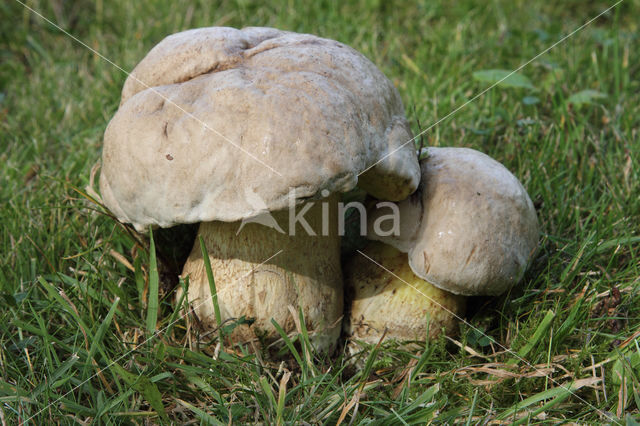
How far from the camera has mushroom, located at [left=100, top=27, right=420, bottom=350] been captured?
1.32 metres

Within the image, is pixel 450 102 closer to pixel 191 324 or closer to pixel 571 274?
pixel 571 274

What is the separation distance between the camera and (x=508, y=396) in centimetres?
158

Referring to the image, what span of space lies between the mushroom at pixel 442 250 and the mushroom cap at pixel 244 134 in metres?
0.14

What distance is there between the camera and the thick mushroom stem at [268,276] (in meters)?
1.67

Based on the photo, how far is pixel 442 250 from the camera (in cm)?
158

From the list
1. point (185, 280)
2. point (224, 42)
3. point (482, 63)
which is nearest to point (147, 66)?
point (224, 42)

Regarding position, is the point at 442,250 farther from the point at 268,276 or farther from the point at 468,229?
the point at 268,276

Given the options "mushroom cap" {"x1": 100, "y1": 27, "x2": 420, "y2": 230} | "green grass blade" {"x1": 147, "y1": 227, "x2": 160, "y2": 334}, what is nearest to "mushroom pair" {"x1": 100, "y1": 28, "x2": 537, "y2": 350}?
"mushroom cap" {"x1": 100, "y1": 27, "x2": 420, "y2": 230}

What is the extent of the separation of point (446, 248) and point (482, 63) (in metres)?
1.95

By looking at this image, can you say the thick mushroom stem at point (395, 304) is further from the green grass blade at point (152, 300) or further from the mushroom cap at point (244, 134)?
the green grass blade at point (152, 300)

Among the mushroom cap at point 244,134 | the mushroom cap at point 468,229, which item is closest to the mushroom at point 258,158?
the mushroom cap at point 244,134

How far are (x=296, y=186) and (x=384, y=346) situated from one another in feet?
2.32

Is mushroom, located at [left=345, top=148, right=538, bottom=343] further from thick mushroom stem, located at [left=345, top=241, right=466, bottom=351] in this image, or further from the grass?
the grass

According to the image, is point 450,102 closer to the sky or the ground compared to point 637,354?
closer to the sky
